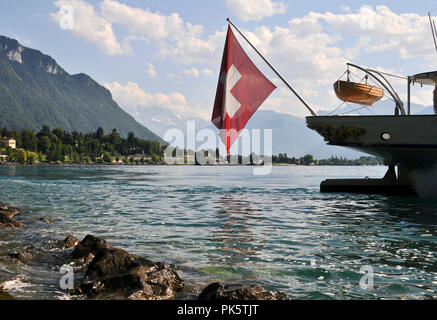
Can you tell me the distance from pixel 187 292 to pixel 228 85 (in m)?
13.7

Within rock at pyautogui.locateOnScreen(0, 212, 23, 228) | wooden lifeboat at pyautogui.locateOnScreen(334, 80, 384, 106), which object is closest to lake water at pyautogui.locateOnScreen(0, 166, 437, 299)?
rock at pyautogui.locateOnScreen(0, 212, 23, 228)

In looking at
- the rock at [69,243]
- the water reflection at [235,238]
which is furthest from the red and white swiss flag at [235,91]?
the rock at [69,243]

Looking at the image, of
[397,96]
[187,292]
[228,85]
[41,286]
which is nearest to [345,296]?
[187,292]

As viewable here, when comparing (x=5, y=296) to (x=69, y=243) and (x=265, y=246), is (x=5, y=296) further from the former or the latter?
(x=265, y=246)

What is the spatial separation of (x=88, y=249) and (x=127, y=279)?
10.8ft

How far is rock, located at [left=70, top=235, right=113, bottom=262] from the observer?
1093 cm

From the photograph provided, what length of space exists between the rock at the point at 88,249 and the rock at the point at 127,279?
1747 millimetres

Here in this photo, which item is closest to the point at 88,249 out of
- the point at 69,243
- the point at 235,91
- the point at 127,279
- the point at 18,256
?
the point at 18,256

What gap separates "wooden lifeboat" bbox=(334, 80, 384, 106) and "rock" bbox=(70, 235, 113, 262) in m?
22.3

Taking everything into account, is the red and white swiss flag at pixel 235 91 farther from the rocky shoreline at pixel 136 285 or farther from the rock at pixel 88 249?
the rocky shoreline at pixel 136 285

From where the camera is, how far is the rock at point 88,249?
10.9 m

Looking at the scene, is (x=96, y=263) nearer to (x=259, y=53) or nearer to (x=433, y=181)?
(x=259, y=53)

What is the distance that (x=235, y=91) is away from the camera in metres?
20.7

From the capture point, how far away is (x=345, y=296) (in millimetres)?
8016
